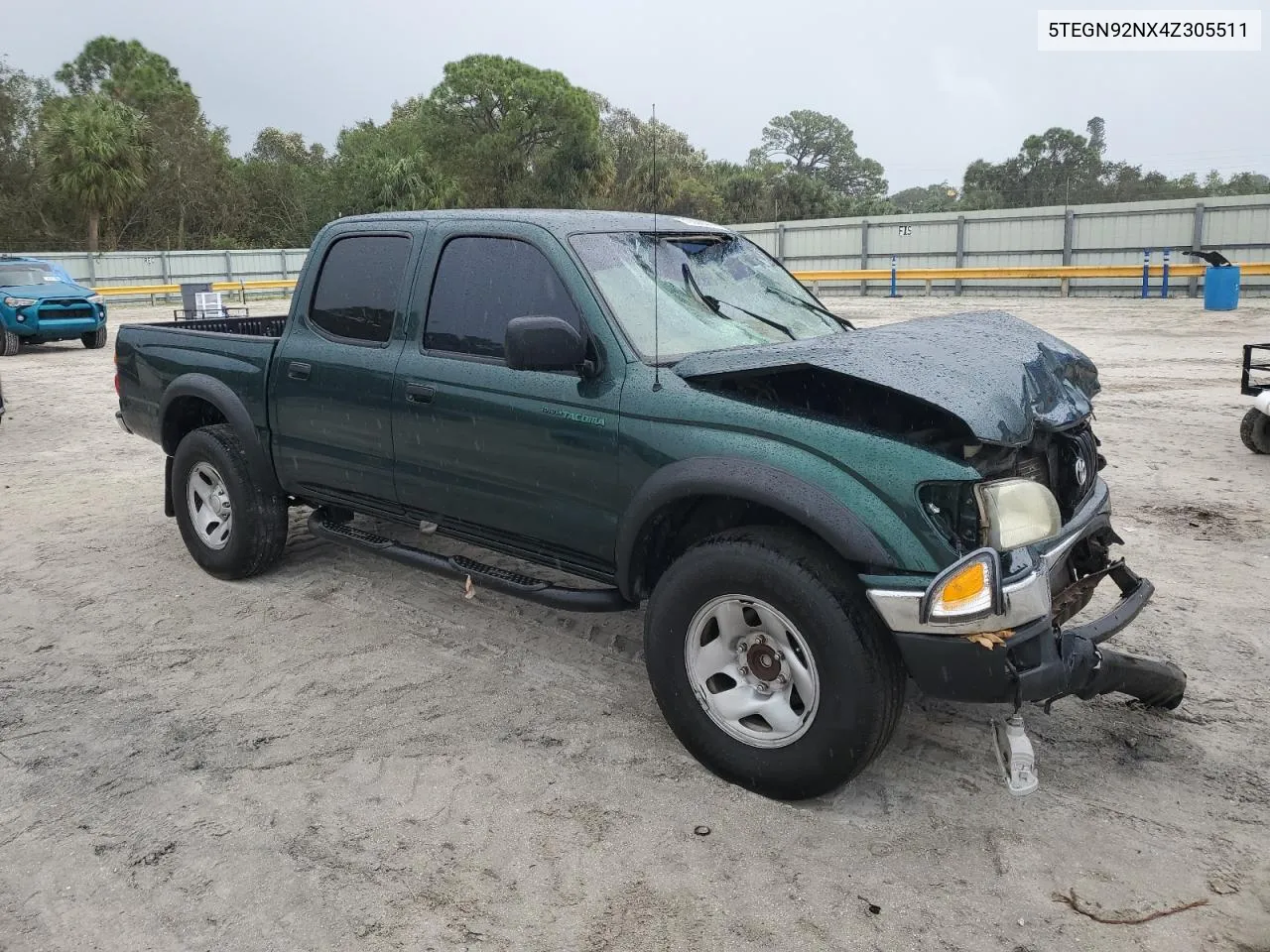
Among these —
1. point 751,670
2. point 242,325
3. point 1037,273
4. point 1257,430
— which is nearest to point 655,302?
point 751,670

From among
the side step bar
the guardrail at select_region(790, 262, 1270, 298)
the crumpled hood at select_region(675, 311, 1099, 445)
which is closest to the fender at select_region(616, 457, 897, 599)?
the side step bar

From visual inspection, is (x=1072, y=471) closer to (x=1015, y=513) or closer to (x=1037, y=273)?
(x=1015, y=513)

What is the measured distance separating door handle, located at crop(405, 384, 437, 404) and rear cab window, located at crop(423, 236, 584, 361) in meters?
0.17

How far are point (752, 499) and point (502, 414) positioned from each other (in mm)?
1236

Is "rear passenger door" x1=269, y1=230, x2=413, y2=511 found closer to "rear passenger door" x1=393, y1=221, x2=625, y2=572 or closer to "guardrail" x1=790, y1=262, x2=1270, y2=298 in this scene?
"rear passenger door" x1=393, y1=221, x2=625, y2=572

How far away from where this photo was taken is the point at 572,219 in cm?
421

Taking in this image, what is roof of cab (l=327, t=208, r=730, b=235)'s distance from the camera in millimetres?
4152

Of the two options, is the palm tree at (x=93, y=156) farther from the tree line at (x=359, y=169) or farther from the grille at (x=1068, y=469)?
the grille at (x=1068, y=469)

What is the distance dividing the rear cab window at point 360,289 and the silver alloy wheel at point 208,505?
3.92 ft

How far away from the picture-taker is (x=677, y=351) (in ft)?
12.6

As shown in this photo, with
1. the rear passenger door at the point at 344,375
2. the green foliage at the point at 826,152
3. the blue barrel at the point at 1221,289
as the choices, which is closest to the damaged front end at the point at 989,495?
the rear passenger door at the point at 344,375

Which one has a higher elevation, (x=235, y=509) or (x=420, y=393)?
(x=420, y=393)

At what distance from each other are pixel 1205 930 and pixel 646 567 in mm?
1990

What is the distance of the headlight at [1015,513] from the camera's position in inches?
120
